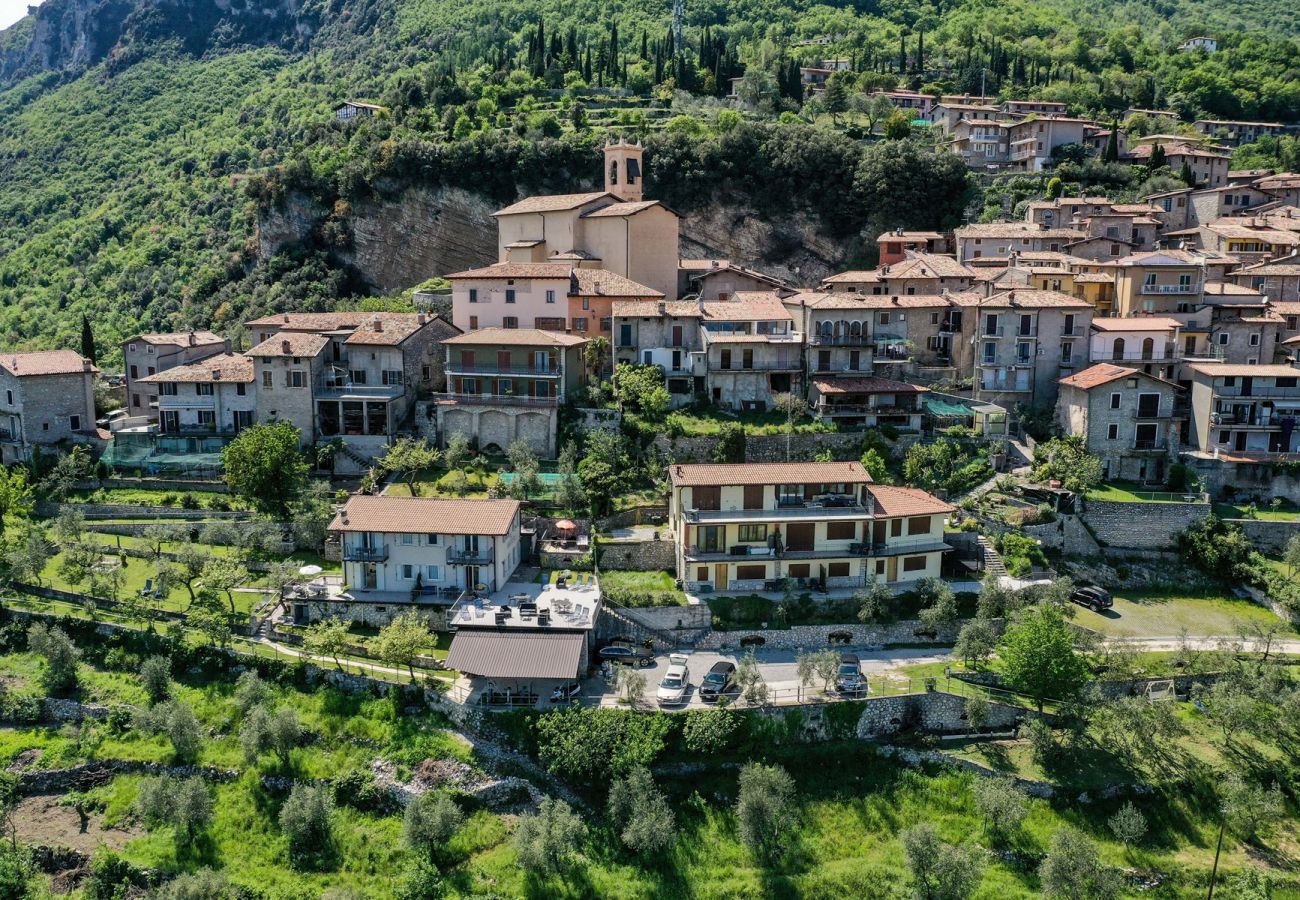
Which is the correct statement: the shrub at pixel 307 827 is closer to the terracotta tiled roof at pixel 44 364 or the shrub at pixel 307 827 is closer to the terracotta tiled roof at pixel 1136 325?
the terracotta tiled roof at pixel 44 364

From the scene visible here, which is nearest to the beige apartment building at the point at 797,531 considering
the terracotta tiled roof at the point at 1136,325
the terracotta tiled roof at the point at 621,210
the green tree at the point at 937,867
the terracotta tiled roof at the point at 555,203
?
the green tree at the point at 937,867

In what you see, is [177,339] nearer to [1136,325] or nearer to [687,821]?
[687,821]

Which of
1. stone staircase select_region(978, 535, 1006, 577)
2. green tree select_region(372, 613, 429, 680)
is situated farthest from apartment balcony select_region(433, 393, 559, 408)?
stone staircase select_region(978, 535, 1006, 577)

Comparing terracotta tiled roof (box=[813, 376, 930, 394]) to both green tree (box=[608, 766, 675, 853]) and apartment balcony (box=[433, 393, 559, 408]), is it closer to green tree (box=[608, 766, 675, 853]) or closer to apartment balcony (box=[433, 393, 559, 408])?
apartment balcony (box=[433, 393, 559, 408])

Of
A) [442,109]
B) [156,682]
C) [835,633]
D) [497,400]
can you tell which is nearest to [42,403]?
[156,682]

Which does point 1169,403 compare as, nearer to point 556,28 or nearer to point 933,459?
point 933,459

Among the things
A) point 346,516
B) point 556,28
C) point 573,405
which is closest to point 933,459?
point 573,405
